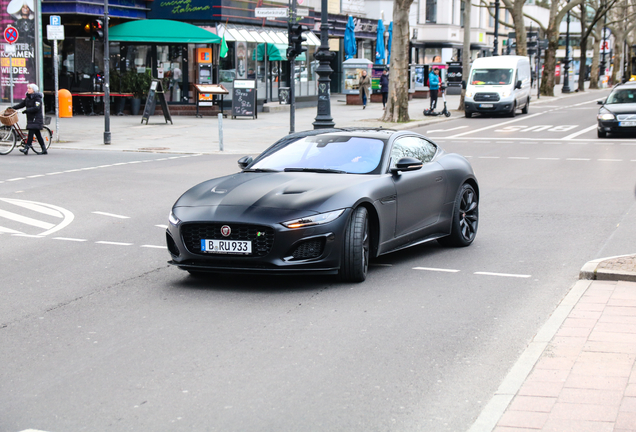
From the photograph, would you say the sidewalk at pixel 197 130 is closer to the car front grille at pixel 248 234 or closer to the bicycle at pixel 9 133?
the bicycle at pixel 9 133

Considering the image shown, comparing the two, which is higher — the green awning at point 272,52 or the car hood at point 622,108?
the green awning at point 272,52

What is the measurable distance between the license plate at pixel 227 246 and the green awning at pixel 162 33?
93.5 feet

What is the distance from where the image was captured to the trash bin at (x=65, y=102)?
3303cm

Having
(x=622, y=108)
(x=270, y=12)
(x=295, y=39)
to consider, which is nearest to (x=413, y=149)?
(x=295, y=39)

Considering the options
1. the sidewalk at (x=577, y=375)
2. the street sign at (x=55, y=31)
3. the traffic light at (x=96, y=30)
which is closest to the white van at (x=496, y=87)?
the traffic light at (x=96, y=30)

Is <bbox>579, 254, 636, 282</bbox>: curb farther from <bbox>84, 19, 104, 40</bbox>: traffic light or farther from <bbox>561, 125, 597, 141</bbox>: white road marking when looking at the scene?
<bbox>84, 19, 104, 40</bbox>: traffic light

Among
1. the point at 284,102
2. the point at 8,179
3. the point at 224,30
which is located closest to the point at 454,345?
the point at 8,179

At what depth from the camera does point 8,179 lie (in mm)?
16547

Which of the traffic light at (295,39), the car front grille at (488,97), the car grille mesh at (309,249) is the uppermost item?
the traffic light at (295,39)

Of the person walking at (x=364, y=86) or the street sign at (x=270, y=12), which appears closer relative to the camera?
the street sign at (x=270, y=12)

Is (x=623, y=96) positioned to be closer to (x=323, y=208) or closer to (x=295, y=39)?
(x=295, y=39)

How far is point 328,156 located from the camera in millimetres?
8836

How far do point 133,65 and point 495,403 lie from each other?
34299 mm

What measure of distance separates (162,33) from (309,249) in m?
29.3
